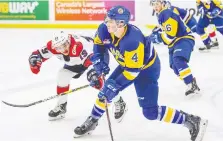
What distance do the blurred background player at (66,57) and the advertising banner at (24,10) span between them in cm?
415

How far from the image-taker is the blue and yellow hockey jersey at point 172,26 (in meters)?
3.91

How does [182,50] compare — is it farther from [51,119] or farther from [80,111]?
[51,119]

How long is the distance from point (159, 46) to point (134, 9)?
→ 49.7 inches

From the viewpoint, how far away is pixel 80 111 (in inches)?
146

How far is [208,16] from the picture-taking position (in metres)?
5.86

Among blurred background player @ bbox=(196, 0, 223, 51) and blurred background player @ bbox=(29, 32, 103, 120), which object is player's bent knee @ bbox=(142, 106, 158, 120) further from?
blurred background player @ bbox=(196, 0, 223, 51)

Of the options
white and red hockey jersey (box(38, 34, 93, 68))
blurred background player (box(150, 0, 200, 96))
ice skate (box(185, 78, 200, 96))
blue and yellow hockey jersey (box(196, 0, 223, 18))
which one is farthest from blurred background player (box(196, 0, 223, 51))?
white and red hockey jersey (box(38, 34, 93, 68))

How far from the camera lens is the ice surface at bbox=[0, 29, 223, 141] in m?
3.15

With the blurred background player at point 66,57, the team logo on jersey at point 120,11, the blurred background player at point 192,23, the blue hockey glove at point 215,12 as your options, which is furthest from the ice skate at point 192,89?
the blue hockey glove at point 215,12

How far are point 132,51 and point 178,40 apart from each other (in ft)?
4.63

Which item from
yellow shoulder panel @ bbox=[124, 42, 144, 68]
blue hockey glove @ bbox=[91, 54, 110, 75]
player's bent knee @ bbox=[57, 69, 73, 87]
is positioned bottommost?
player's bent knee @ bbox=[57, 69, 73, 87]

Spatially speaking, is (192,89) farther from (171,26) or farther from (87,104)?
(87,104)

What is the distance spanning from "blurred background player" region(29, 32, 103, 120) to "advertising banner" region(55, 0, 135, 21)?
13.2ft

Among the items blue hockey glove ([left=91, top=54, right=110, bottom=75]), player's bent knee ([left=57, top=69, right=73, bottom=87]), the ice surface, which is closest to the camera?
blue hockey glove ([left=91, top=54, right=110, bottom=75])
